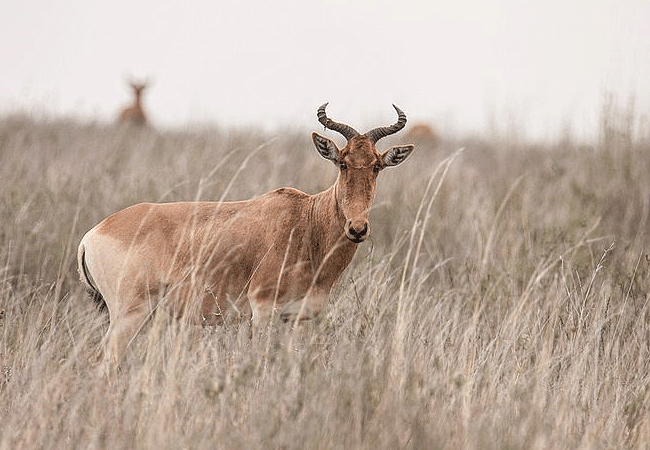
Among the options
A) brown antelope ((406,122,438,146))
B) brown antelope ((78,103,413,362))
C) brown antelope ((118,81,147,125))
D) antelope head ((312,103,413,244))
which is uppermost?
antelope head ((312,103,413,244))

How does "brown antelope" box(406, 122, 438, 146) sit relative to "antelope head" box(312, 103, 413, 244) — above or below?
below

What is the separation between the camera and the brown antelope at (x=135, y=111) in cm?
1869

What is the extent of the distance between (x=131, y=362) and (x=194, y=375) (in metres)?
0.74

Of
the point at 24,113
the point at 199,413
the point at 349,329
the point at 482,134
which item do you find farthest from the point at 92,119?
the point at 199,413

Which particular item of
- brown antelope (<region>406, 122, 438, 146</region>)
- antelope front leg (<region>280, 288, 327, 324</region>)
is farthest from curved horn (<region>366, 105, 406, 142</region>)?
brown antelope (<region>406, 122, 438, 146</region>)

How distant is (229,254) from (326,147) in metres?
0.97

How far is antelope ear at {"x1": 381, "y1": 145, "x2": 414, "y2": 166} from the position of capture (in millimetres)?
6555

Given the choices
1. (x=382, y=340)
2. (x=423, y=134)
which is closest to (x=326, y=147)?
(x=382, y=340)

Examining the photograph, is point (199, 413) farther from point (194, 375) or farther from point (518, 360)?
point (518, 360)

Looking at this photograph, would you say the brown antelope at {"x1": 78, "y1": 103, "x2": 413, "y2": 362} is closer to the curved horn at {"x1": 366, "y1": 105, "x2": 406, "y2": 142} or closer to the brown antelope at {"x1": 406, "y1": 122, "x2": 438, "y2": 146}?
the curved horn at {"x1": 366, "y1": 105, "x2": 406, "y2": 142}

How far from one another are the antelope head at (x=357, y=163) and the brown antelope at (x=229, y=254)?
1 centimetres

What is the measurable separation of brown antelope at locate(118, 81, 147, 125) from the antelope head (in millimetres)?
12211

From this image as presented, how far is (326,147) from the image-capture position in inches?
258

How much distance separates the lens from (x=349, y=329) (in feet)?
20.3
